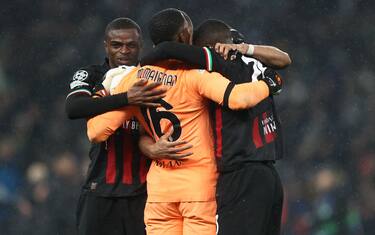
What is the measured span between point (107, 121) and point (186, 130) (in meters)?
0.40

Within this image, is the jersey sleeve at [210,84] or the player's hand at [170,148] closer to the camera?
the jersey sleeve at [210,84]

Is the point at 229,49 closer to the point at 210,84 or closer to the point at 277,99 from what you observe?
the point at 210,84

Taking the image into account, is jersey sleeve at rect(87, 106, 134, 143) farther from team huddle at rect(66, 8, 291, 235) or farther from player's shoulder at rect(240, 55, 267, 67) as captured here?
player's shoulder at rect(240, 55, 267, 67)

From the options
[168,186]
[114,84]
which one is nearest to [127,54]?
[114,84]

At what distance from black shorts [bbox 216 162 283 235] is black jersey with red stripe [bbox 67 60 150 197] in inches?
28.9

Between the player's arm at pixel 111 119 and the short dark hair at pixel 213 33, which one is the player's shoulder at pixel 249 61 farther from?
the player's arm at pixel 111 119

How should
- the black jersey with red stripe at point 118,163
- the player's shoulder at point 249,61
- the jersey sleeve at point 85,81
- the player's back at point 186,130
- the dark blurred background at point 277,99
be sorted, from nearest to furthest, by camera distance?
the player's back at point 186,130 < the player's shoulder at point 249,61 < the jersey sleeve at point 85,81 < the black jersey with red stripe at point 118,163 < the dark blurred background at point 277,99

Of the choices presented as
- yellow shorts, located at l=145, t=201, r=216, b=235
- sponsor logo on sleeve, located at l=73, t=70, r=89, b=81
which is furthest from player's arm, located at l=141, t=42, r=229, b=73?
sponsor logo on sleeve, located at l=73, t=70, r=89, b=81

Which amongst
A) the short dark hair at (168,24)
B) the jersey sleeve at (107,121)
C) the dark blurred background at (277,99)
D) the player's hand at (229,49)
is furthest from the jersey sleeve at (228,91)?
the dark blurred background at (277,99)

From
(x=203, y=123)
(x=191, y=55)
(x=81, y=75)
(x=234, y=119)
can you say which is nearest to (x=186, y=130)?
(x=203, y=123)

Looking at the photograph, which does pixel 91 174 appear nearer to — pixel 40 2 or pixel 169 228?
pixel 169 228

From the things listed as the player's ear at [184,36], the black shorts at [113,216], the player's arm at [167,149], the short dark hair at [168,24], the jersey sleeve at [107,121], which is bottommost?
the black shorts at [113,216]

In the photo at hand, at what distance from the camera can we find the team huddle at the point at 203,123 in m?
3.42

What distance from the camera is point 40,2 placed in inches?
288
